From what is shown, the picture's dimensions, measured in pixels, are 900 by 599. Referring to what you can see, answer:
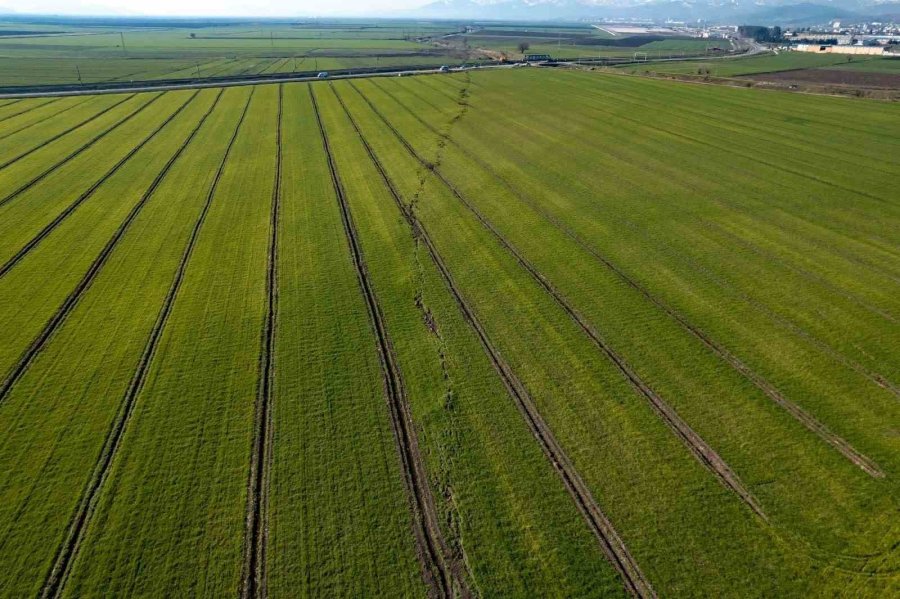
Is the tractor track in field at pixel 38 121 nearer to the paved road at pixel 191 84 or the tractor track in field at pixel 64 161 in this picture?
the tractor track in field at pixel 64 161

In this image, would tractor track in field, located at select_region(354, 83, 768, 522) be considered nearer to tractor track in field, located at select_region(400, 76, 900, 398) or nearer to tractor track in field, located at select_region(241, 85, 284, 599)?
tractor track in field, located at select_region(400, 76, 900, 398)

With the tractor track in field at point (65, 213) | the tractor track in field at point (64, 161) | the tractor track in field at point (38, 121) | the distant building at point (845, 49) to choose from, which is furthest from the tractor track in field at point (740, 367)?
the distant building at point (845, 49)

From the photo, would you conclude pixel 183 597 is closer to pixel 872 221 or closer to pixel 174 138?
pixel 872 221

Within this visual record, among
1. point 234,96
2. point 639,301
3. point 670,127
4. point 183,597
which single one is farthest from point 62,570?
point 234,96

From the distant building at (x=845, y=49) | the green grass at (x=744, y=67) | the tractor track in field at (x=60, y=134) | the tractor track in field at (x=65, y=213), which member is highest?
the distant building at (x=845, y=49)

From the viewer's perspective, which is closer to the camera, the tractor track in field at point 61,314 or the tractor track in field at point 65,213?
the tractor track in field at point 61,314

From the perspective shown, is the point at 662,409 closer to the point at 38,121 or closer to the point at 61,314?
the point at 61,314
